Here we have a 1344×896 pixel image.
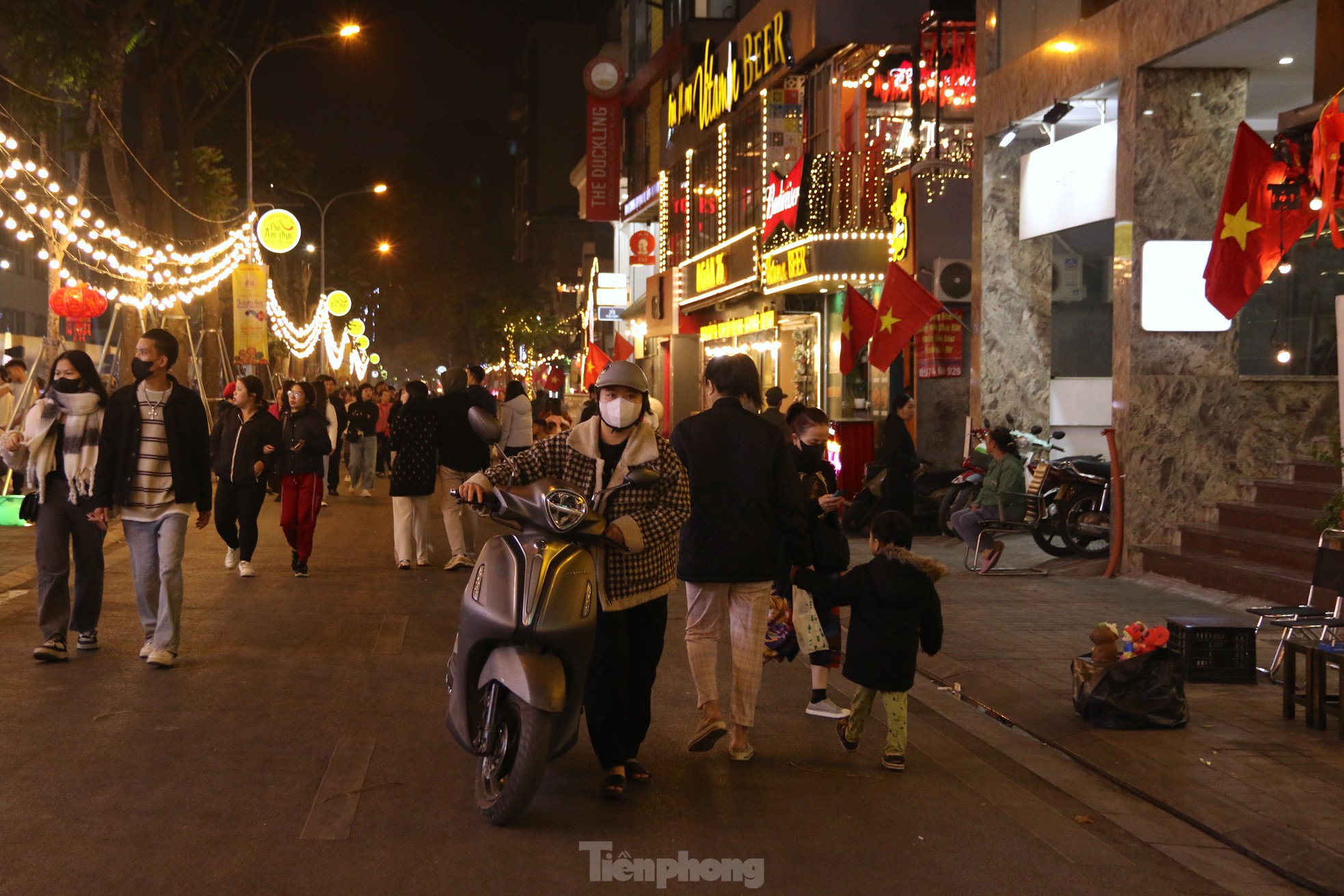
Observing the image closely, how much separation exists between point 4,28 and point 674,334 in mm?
16634

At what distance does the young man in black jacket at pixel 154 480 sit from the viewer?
834cm

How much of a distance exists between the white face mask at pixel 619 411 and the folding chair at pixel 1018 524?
816 cm

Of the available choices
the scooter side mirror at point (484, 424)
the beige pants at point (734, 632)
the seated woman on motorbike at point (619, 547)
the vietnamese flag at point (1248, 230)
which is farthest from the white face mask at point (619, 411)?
the vietnamese flag at point (1248, 230)

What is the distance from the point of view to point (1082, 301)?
1777 cm

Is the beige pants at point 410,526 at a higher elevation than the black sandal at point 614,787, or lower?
higher

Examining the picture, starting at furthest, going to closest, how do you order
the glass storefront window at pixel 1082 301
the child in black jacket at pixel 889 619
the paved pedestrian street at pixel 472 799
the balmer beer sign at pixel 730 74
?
the balmer beer sign at pixel 730 74
the glass storefront window at pixel 1082 301
the child in black jacket at pixel 889 619
the paved pedestrian street at pixel 472 799

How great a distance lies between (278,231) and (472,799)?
25666mm

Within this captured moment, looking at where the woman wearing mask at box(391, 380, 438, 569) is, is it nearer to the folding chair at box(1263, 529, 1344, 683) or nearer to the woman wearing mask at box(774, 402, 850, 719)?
the woman wearing mask at box(774, 402, 850, 719)

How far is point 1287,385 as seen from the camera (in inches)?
516

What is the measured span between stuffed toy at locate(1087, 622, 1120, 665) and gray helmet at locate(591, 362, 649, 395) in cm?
297

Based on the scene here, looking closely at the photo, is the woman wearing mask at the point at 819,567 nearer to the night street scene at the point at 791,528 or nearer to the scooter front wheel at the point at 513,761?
the night street scene at the point at 791,528

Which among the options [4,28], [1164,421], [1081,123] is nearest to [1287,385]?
[1164,421]

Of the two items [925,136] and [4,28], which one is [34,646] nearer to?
[925,136]

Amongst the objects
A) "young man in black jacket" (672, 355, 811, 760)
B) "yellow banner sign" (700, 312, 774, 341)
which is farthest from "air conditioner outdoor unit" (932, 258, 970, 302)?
"young man in black jacket" (672, 355, 811, 760)
